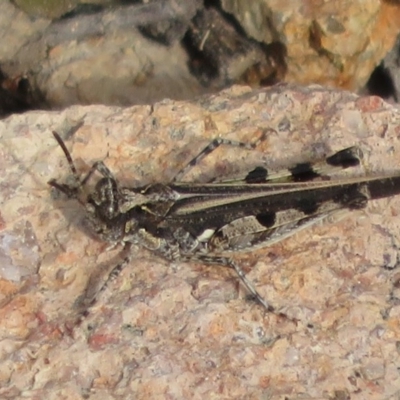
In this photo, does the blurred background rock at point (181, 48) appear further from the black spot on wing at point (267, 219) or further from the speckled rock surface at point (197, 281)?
the black spot on wing at point (267, 219)

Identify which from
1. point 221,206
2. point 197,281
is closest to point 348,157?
point 221,206

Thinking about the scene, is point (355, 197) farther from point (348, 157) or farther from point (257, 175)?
point (257, 175)

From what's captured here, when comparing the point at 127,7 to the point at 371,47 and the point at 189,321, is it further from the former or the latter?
the point at 189,321

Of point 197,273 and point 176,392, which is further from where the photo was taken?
point 197,273

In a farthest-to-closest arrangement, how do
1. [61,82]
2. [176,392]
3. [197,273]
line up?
[61,82]
[197,273]
[176,392]

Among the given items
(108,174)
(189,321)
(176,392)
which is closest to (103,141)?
(108,174)

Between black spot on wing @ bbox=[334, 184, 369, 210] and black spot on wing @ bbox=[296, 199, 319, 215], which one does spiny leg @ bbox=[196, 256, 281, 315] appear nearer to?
black spot on wing @ bbox=[296, 199, 319, 215]

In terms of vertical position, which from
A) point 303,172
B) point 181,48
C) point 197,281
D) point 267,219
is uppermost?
point 181,48
